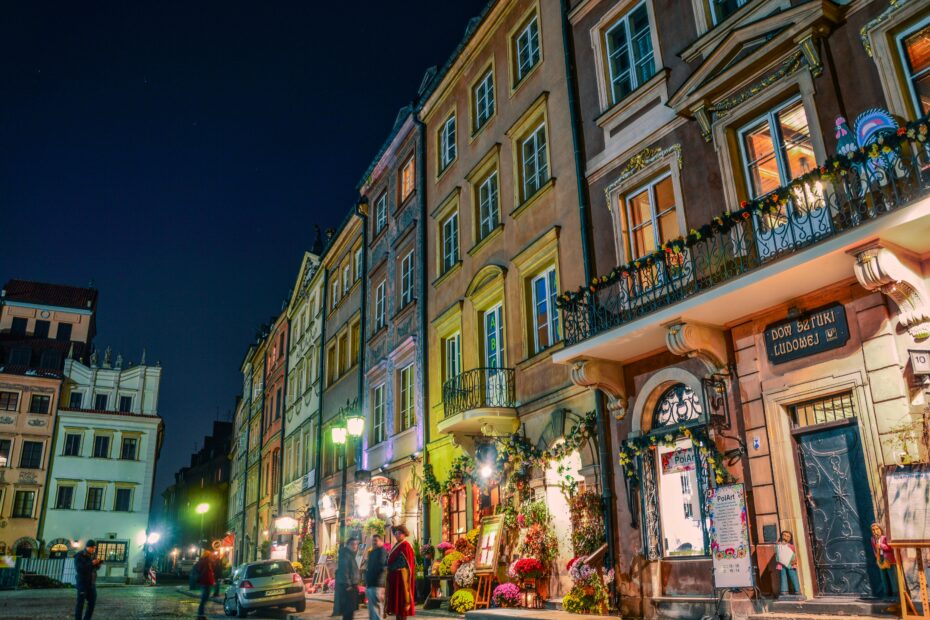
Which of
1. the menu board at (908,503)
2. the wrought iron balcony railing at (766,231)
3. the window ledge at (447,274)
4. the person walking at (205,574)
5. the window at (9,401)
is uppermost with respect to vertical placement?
the window at (9,401)

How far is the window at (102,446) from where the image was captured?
5578cm

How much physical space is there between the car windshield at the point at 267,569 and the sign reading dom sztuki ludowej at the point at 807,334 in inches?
580

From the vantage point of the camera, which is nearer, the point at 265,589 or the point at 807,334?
the point at 807,334

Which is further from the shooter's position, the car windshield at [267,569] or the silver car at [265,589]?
the car windshield at [267,569]

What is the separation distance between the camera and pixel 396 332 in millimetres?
24078

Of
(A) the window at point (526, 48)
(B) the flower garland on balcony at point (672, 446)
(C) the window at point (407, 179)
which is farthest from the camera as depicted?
(C) the window at point (407, 179)

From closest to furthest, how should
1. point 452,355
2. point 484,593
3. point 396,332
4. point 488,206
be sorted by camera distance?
point 484,593 → point 488,206 → point 452,355 → point 396,332

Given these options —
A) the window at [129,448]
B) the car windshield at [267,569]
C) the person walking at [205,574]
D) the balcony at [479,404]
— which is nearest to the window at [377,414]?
the car windshield at [267,569]

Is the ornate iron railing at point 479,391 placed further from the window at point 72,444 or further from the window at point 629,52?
the window at point 72,444

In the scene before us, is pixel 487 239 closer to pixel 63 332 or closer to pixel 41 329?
pixel 63 332

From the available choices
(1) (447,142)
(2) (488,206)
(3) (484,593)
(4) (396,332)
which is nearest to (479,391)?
(3) (484,593)

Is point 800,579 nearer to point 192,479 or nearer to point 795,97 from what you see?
point 795,97

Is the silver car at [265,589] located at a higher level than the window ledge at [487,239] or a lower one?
lower

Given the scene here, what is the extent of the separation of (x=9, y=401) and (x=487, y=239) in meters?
48.2
